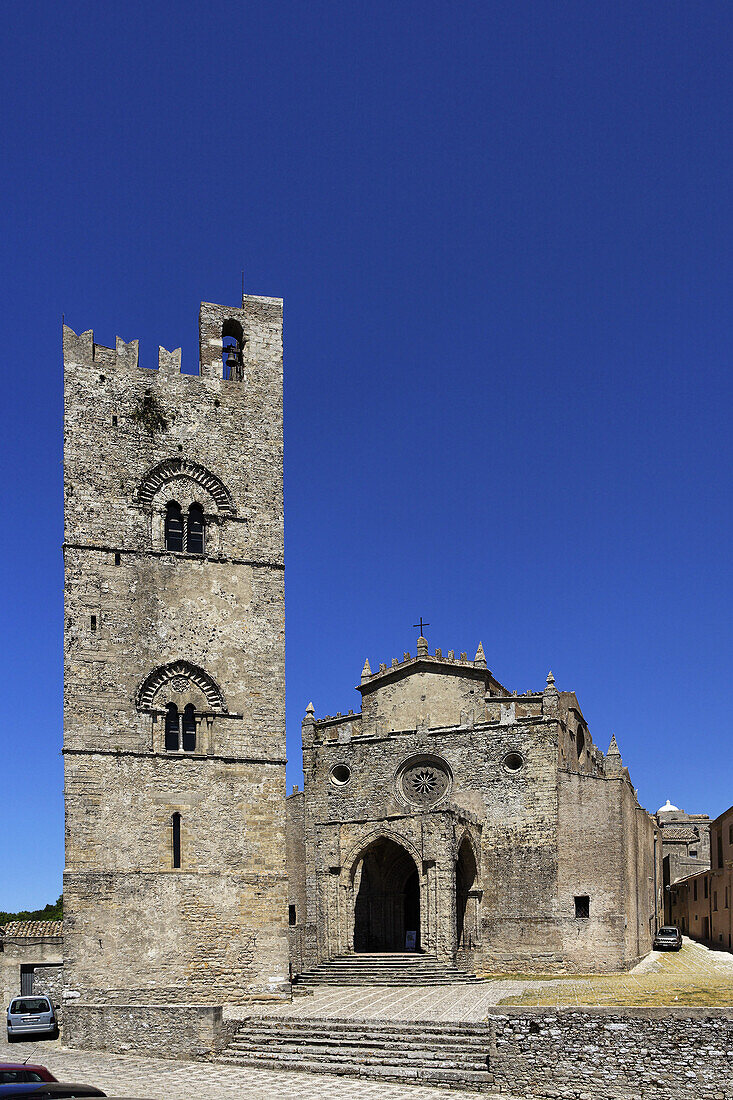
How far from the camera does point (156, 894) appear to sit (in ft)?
80.8

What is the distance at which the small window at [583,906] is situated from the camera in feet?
112

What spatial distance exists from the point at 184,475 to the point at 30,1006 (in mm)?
13595

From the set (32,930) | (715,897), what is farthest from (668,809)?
(32,930)

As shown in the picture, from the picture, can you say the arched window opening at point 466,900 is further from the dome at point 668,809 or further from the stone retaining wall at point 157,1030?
the dome at point 668,809

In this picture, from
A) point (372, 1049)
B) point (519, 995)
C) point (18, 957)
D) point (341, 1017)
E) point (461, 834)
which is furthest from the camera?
point (461, 834)

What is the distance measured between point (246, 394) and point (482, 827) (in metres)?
17.7

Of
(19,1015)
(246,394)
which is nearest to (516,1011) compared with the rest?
(19,1015)

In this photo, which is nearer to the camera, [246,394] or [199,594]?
[199,594]

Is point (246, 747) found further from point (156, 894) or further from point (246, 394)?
point (246, 394)

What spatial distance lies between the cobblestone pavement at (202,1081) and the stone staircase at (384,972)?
1183 cm

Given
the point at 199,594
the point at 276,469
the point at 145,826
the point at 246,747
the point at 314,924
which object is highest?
the point at 276,469

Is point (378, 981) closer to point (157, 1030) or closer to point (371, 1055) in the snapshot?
point (157, 1030)

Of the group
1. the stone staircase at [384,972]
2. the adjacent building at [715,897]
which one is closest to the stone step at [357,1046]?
the stone staircase at [384,972]

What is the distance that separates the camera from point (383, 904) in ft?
125
